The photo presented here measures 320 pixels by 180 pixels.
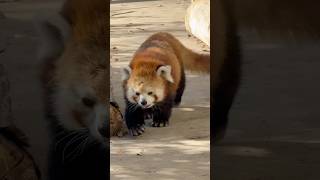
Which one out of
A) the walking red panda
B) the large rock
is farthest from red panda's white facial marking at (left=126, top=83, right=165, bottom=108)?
the large rock

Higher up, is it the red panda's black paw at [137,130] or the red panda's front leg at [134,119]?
the red panda's front leg at [134,119]

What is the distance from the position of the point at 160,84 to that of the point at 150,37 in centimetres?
22

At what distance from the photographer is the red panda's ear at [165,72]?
8.11 feet

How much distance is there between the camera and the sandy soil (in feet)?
7.20

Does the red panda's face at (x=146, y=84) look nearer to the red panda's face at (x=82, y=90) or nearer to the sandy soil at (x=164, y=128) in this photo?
the sandy soil at (x=164, y=128)

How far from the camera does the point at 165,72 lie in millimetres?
2490

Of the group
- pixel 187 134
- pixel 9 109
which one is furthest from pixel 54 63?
pixel 187 134

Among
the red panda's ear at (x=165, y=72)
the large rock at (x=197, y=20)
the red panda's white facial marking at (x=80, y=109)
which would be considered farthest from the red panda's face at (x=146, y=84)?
the red panda's white facial marking at (x=80, y=109)

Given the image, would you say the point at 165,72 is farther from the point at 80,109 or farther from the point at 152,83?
the point at 80,109

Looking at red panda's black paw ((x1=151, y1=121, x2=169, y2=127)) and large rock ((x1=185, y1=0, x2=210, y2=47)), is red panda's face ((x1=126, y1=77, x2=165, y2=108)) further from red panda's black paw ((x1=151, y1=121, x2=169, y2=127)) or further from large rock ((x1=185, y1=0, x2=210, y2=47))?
large rock ((x1=185, y1=0, x2=210, y2=47))

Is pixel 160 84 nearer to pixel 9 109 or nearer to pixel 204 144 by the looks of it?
pixel 204 144

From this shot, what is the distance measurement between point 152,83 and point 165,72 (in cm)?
8

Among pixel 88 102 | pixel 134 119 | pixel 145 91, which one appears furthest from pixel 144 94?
pixel 88 102

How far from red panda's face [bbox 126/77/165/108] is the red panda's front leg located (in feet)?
0.08
